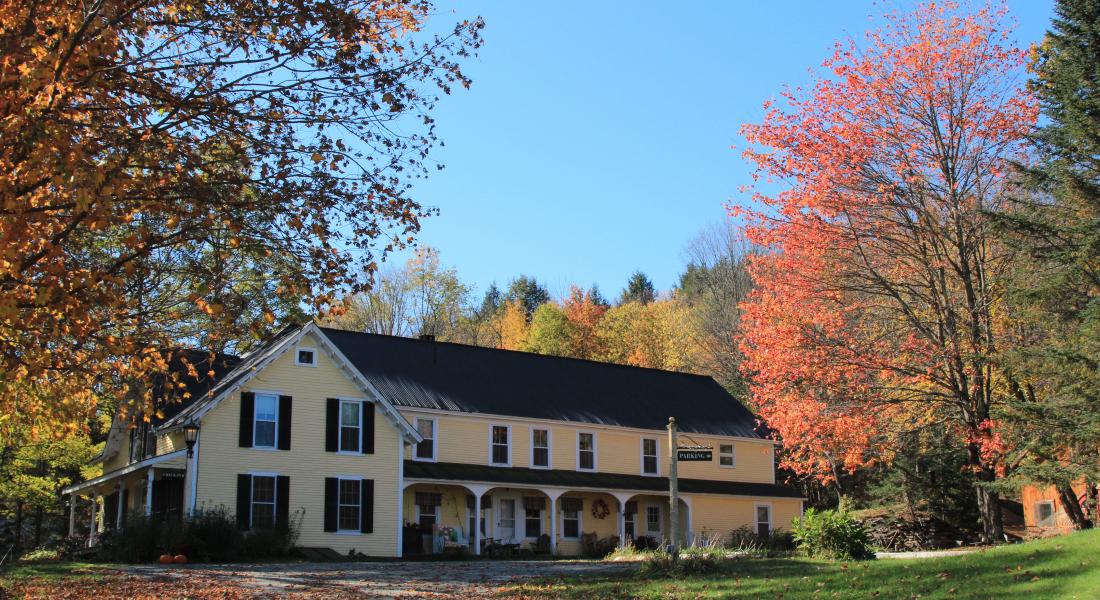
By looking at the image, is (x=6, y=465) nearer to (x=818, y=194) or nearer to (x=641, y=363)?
(x=818, y=194)

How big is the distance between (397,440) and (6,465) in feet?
52.7

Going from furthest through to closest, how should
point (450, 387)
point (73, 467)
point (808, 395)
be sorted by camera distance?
point (73, 467) < point (450, 387) < point (808, 395)

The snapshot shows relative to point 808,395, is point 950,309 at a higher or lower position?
higher

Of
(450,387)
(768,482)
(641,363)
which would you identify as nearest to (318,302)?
(450,387)

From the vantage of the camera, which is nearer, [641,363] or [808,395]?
[808,395]

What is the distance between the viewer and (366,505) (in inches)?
1136

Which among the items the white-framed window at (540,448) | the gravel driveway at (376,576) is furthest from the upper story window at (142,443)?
the white-framed window at (540,448)

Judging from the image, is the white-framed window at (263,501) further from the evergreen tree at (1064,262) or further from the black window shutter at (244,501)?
the evergreen tree at (1064,262)

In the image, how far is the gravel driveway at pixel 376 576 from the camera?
15.8 m

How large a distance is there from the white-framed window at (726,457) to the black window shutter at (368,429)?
16.2 meters

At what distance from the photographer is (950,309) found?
24766mm

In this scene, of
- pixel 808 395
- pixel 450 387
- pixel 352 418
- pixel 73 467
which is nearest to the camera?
pixel 808 395

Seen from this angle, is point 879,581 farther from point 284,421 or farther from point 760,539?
point 760,539

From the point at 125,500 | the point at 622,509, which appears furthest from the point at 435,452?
the point at 125,500
